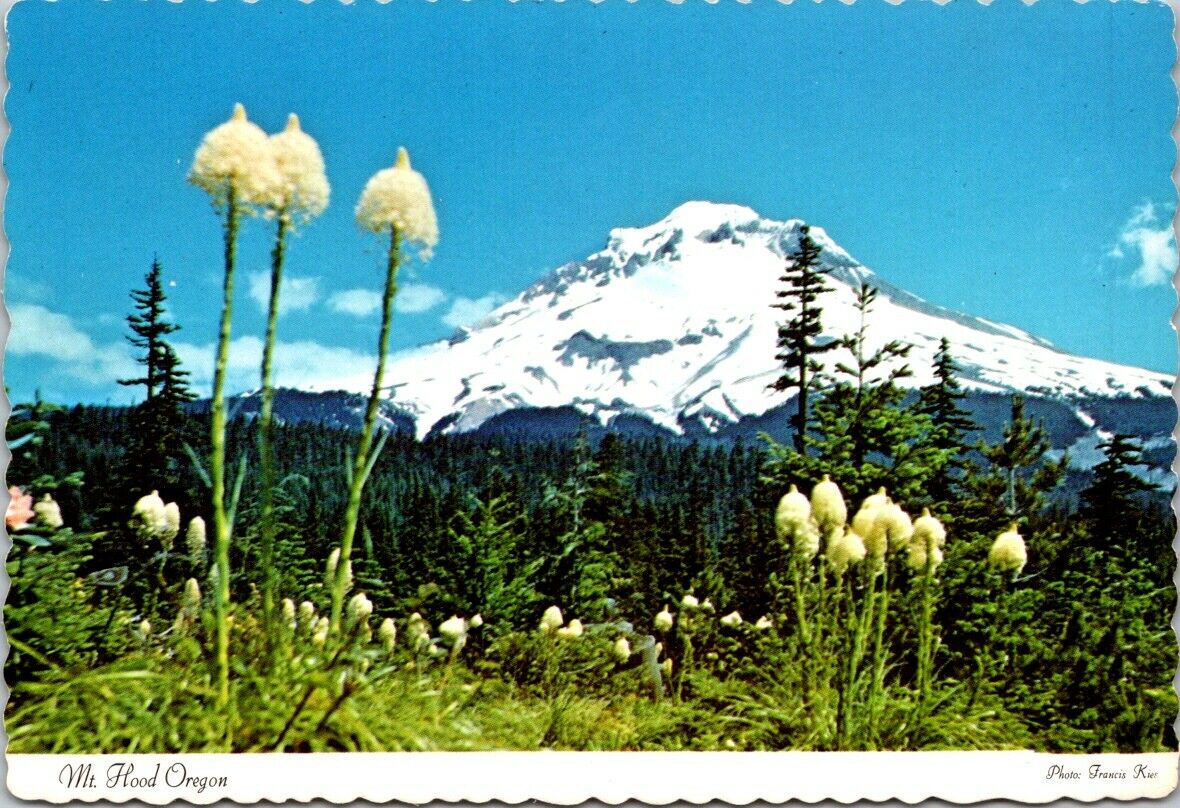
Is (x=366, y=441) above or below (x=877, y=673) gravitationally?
above

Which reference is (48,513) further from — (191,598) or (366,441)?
(366,441)

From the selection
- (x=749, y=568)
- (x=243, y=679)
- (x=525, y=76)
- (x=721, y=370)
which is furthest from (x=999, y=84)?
(x=243, y=679)

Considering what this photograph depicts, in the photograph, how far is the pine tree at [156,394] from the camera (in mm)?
4160

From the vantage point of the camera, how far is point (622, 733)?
13.1 feet

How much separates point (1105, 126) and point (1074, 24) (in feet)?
1.56

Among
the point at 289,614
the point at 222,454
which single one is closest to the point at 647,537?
the point at 289,614

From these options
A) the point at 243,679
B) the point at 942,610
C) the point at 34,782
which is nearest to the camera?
the point at 243,679

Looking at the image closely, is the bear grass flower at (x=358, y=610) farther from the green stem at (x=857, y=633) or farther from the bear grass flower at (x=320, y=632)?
the green stem at (x=857, y=633)

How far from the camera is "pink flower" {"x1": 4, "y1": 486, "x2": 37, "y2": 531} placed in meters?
4.04

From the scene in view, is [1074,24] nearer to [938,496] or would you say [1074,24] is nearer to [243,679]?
[938,496]

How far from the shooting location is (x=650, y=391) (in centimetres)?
433

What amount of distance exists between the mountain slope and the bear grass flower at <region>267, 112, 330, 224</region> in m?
0.91

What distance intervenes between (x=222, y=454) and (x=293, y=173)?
105cm

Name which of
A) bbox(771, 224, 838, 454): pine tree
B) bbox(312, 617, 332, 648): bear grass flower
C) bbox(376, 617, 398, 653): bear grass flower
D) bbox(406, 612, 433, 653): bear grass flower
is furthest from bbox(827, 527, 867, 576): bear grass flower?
bbox(312, 617, 332, 648): bear grass flower
